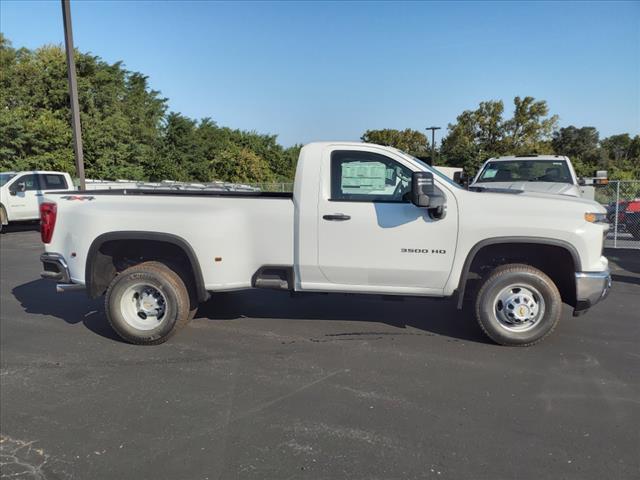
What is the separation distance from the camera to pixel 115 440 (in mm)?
3125

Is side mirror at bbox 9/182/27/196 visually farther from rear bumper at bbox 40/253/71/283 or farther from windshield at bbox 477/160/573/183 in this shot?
windshield at bbox 477/160/573/183

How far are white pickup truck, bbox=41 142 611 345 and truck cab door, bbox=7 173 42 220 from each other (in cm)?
1233

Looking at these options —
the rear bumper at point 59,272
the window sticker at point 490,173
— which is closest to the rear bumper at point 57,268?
the rear bumper at point 59,272

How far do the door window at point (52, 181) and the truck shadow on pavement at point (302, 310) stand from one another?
34.2ft

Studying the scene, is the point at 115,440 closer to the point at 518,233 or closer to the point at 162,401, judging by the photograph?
the point at 162,401

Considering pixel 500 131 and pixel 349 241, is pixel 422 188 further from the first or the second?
pixel 500 131

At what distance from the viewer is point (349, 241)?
4707mm

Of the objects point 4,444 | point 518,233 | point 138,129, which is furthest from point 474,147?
point 4,444

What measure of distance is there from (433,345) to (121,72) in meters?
32.3

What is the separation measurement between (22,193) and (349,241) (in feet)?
47.3

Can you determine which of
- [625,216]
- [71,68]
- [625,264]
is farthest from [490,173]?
[71,68]

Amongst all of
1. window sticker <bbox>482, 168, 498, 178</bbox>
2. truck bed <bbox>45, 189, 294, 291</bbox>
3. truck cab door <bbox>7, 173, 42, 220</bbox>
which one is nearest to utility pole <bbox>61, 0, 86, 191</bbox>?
truck cab door <bbox>7, 173, 42, 220</bbox>

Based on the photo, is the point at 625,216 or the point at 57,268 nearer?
the point at 57,268

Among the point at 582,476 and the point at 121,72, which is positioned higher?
the point at 121,72
